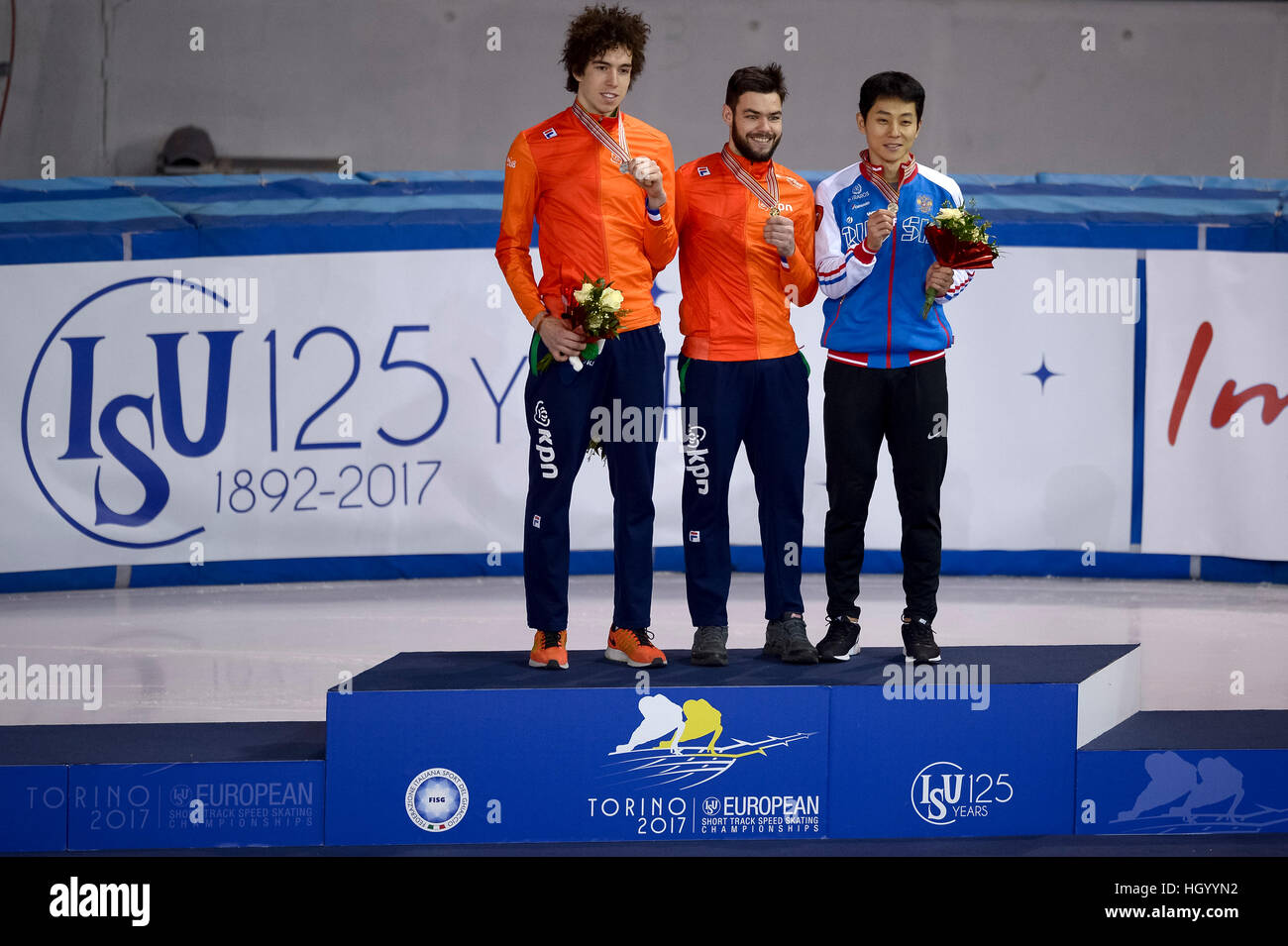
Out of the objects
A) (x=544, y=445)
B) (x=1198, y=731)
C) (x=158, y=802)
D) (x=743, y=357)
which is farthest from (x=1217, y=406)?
(x=158, y=802)

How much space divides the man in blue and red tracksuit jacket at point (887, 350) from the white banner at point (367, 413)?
382cm

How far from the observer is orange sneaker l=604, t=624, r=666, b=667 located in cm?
450

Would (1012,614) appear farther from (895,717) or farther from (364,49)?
(364,49)

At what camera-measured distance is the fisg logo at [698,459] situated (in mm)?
4562

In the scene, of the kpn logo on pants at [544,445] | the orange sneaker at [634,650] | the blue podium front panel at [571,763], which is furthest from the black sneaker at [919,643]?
the kpn logo on pants at [544,445]

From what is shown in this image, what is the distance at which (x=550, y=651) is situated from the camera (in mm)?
4500

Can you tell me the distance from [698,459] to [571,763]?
3.61 ft

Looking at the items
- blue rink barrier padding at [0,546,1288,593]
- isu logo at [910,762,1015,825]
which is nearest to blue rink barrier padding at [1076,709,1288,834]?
isu logo at [910,762,1015,825]

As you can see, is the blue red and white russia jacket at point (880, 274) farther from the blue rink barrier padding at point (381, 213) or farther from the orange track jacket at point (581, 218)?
the blue rink barrier padding at point (381, 213)

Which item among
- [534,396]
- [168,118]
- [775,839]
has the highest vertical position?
[168,118]

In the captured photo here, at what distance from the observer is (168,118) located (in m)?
12.8

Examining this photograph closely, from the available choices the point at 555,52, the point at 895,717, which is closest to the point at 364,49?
the point at 555,52

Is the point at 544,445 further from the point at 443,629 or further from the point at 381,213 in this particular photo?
the point at 381,213

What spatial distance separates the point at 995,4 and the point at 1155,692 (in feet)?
30.9
